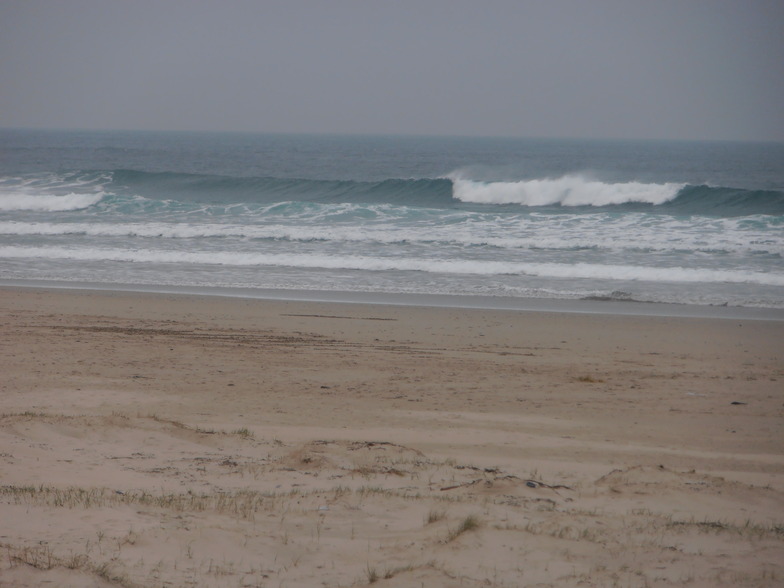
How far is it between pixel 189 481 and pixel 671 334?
7.97 m

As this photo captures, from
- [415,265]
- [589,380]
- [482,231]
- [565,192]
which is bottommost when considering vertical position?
[589,380]

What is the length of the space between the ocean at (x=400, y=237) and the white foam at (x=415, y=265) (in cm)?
5

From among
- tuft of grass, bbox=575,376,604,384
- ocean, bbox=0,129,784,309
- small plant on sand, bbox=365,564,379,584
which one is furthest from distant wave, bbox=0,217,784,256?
small plant on sand, bbox=365,564,379,584

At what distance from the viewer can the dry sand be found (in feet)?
11.8

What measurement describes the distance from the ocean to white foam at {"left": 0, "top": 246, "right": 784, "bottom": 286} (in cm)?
5

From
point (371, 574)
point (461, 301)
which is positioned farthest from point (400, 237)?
point (371, 574)

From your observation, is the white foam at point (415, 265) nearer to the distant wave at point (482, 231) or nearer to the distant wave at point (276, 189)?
the distant wave at point (482, 231)

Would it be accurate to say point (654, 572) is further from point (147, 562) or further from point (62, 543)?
point (62, 543)

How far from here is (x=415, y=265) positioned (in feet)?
54.6

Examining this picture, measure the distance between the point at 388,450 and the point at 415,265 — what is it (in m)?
11.1

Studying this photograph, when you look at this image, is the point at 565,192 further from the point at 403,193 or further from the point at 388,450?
the point at 388,450

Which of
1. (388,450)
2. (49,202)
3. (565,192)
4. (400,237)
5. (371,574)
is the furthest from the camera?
(565,192)

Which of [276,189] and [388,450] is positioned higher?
[276,189]

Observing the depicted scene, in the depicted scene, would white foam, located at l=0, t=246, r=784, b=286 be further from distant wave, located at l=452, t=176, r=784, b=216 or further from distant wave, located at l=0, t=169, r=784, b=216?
distant wave, located at l=452, t=176, r=784, b=216
